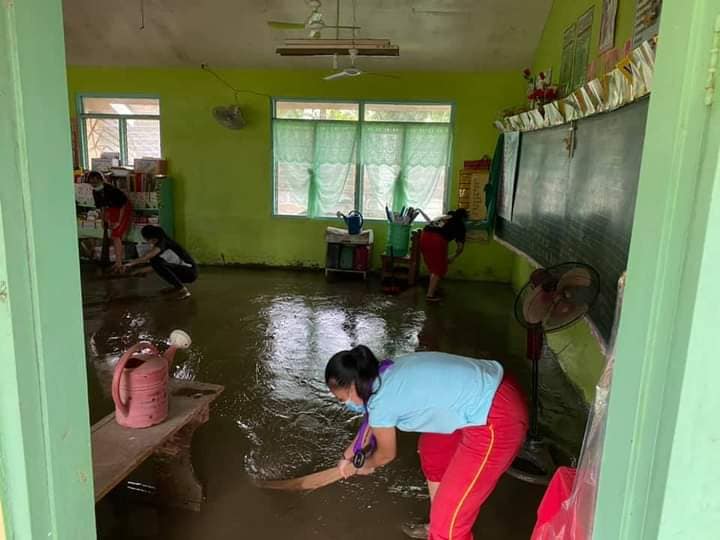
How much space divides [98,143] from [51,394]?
7.50m

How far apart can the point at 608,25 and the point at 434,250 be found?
280 centimetres

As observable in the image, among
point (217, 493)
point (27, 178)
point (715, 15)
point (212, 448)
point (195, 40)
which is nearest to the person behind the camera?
point (715, 15)

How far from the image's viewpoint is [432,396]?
1760 millimetres

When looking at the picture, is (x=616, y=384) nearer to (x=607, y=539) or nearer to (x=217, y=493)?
(x=607, y=539)

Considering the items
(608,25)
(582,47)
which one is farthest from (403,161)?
(608,25)

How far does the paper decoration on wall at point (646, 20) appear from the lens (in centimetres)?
262

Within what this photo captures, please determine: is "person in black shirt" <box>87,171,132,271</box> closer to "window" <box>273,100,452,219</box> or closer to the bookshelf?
the bookshelf

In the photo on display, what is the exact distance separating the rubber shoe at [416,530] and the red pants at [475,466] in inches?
16.6

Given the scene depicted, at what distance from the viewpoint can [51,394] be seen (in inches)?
33.6

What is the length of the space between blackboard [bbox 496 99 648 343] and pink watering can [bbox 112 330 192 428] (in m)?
1.86

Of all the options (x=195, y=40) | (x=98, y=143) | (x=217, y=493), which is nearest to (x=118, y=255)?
(x=98, y=143)

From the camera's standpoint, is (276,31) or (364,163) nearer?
(276,31)

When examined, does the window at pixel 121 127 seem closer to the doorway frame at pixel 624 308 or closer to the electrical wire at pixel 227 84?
the electrical wire at pixel 227 84

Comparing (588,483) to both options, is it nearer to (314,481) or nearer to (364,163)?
(314,481)
